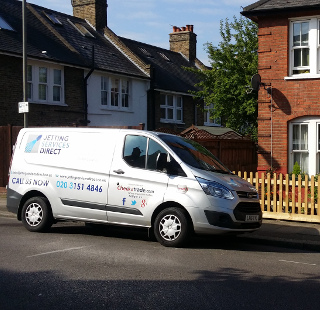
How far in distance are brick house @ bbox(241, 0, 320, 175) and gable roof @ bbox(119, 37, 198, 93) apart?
624 inches

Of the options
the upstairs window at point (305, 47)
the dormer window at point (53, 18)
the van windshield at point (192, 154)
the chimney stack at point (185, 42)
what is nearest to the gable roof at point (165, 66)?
the chimney stack at point (185, 42)

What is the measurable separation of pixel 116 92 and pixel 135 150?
1963 centimetres

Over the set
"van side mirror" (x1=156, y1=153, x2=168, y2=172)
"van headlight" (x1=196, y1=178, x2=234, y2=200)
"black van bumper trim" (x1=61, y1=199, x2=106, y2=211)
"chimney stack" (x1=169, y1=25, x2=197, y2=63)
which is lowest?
"black van bumper trim" (x1=61, y1=199, x2=106, y2=211)

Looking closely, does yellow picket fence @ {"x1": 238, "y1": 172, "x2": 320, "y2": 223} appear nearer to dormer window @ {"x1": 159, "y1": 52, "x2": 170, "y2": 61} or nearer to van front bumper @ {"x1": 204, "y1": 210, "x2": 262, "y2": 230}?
van front bumper @ {"x1": 204, "y1": 210, "x2": 262, "y2": 230}

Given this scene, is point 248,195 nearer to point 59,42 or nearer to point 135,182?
point 135,182

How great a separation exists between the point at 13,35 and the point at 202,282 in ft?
65.6

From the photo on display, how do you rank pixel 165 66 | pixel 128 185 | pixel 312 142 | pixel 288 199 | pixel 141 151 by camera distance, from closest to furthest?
1. pixel 128 185
2. pixel 141 151
3. pixel 288 199
4. pixel 312 142
5. pixel 165 66

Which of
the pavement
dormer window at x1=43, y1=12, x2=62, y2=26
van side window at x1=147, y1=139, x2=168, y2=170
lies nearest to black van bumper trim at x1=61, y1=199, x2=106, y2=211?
van side window at x1=147, y1=139, x2=168, y2=170

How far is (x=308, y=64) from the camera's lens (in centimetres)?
1559

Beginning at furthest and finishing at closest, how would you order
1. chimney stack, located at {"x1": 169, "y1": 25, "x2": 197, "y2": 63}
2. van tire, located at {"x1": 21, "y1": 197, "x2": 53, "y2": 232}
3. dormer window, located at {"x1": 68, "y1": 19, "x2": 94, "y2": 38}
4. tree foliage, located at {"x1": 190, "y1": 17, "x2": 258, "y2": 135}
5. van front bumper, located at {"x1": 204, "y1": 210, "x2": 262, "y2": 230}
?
chimney stack, located at {"x1": 169, "y1": 25, "x2": 197, "y2": 63} → dormer window, located at {"x1": 68, "y1": 19, "x2": 94, "y2": 38} → tree foliage, located at {"x1": 190, "y1": 17, "x2": 258, "y2": 135} → van tire, located at {"x1": 21, "y1": 197, "x2": 53, "y2": 232} → van front bumper, located at {"x1": 204, "y1": 210, "x2": 262, "y2": 230}

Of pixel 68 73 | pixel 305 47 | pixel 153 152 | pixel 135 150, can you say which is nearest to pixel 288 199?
pixel 153 152

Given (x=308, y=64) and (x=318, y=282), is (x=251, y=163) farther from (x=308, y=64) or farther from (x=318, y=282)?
(x=318, y=282)

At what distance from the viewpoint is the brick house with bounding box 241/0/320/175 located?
50.7ft

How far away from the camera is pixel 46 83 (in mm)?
25016
